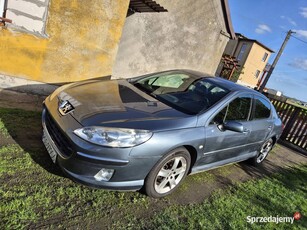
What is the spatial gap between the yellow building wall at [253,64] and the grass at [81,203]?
1297 inches

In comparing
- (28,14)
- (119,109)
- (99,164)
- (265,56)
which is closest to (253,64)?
(265,56)

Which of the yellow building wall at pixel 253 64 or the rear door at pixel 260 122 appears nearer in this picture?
the rear door at pixel 260 122

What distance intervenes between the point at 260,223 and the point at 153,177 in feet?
5.89

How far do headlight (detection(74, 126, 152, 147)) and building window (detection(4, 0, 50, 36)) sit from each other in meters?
3.74

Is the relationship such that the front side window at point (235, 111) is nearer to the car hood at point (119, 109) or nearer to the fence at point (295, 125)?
the car hood at point (119, 109)

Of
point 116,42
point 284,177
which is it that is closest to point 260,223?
point 284,177

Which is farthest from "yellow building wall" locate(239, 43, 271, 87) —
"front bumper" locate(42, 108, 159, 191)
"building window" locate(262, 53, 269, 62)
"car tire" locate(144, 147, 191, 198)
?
"front bumper" locate(42, 108, 159, 191)

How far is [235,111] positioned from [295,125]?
6.73 m

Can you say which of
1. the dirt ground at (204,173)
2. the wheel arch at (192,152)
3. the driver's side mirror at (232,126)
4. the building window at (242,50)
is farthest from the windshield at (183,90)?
the building window at (242,50)

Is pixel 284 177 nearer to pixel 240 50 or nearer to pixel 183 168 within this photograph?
pixel 183 168

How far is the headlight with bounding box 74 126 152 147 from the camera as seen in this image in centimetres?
280

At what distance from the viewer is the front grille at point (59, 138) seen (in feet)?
9.45

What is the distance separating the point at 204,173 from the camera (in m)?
4.63

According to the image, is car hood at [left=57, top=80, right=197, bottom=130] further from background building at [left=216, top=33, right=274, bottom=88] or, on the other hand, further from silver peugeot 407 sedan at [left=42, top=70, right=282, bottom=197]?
background building at [left=216, top=33, right=274, bottom=88]
